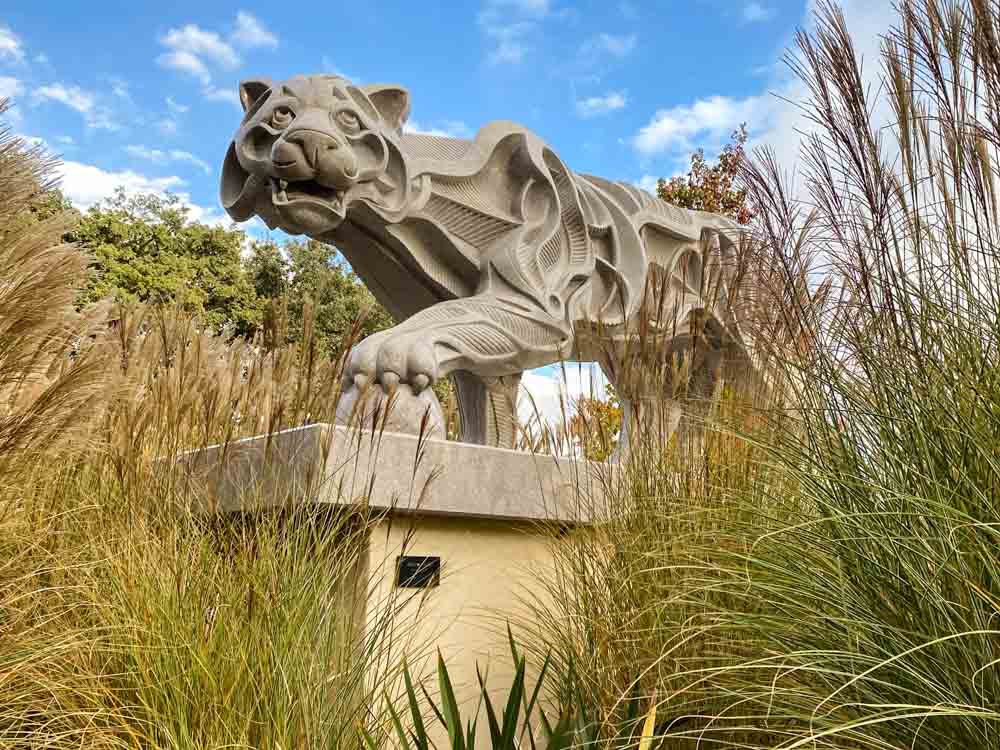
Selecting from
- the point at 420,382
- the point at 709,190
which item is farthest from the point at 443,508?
the point at 709,190

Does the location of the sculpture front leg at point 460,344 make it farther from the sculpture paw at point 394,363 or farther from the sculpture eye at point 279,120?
the sculpture eye at point 279,120

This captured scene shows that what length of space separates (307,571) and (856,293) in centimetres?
139

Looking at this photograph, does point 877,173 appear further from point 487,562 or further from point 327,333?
point 327,333

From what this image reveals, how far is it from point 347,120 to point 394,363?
2.95 feet

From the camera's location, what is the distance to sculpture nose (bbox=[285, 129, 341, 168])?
2.97 metres

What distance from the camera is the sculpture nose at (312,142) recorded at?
2975 mm

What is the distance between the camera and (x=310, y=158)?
118 inches

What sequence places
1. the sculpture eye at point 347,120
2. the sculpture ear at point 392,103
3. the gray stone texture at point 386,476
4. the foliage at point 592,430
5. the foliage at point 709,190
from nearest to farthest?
the gray stone texture at point 386,476
the foliage at point 592,430
the sculpture eye at point 347,120
the sculpture ear at point 392,103
the foliage at point 709,190

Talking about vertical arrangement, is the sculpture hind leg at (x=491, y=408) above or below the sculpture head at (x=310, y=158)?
below

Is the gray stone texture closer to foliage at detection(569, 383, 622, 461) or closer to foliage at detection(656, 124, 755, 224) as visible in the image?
foliage at detection(569, 383, 622, 461)

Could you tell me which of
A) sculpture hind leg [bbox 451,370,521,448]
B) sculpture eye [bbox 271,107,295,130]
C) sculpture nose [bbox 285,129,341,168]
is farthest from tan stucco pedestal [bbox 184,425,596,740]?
sculpture eye [bbox 271,107,295,130]

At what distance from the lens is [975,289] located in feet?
6.27

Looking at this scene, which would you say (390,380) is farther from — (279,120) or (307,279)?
(307,279)

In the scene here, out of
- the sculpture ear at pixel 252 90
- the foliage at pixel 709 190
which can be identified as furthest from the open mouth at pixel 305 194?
the foliage at pixel 709 190
